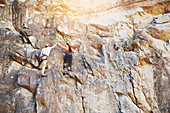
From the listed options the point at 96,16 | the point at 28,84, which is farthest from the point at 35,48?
the point at 96,16

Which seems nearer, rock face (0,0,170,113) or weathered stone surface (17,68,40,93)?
rock face (0,0,170,113)

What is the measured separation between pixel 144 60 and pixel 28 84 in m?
9.56

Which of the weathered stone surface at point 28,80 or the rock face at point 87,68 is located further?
the weathered stone surface at point 28,80

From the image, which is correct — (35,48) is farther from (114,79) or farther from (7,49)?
(114,79)

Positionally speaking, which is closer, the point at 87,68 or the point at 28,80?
the point at 28,80

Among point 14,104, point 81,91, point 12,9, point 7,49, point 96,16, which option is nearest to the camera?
point 14,104

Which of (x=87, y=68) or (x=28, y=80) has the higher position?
(x=87, y=68)

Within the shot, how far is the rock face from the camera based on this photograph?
892cm

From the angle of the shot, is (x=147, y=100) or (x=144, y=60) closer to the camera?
(x=147, y=100)

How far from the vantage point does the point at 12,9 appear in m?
15.6

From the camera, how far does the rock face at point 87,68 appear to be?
8922 millimetres

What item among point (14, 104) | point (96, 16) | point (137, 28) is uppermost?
point (96, 16)

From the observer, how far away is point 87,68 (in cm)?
1041

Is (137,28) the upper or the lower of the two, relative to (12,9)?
lower
